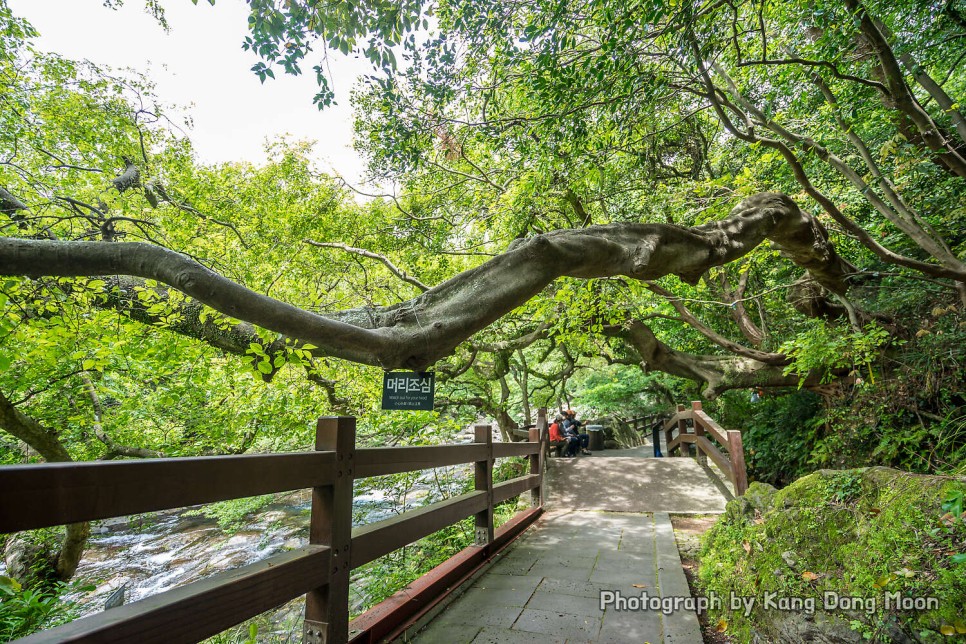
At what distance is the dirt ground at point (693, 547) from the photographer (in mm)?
2712

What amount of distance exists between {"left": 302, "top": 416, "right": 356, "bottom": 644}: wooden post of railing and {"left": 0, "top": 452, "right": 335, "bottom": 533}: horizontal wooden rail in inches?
11.8

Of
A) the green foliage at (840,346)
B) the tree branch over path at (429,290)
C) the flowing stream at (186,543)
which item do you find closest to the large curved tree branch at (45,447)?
the flowing stream at (186,543)

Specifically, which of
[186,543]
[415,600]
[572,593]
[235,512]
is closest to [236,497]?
[415,600]

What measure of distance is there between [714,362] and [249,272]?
7884mm

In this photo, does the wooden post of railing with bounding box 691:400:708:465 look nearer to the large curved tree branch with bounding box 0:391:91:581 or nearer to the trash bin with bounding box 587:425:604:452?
the trash bin with bounding box 587:425:604:452

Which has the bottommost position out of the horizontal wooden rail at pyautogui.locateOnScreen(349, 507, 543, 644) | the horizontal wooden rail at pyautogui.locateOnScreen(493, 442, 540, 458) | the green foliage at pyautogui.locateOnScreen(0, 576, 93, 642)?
the green foliage at pyautogui.locateOnScreen(0, 576, 93, 642)

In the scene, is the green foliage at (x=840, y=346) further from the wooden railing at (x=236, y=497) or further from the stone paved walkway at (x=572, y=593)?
the wooden railing at (x=236, y=497)

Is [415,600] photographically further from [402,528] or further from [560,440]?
[560,440]

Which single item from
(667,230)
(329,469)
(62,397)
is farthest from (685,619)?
(62,397)

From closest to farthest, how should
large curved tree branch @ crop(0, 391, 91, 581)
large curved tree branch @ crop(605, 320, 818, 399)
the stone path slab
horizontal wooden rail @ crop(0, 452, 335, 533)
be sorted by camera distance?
horizontal wooden rail @ crop(0, 452, 335, 533) < large curved tree branch @ crop(0, 391, 91, 581) < the stone path slab < large curved tree branch @ crop(605, 320, 818, 399)

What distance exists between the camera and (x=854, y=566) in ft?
7.20

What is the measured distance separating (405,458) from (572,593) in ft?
5.36

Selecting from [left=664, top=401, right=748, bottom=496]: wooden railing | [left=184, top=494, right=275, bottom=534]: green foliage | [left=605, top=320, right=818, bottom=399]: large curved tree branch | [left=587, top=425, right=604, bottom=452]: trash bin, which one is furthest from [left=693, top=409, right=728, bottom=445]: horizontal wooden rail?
[left=184, top=494, right=275, bottom=534]: green foliage

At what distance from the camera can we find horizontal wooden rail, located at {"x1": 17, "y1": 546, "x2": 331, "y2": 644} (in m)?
1.23
